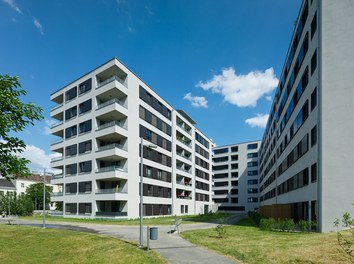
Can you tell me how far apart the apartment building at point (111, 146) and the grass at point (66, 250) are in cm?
1831

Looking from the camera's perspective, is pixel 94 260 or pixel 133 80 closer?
pixel 94 260

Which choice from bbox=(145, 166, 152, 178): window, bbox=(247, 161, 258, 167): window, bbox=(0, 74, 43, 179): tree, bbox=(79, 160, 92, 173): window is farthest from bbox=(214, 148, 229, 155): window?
bbox=(0, 74, 43, 179): tree

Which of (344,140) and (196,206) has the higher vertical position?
(344,140)

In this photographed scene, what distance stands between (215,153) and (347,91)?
88.5 metres

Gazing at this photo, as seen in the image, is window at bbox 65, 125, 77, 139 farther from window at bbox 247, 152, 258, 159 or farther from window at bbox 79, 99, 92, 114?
window at bbox 247, 152, 258, 159

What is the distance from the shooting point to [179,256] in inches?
535

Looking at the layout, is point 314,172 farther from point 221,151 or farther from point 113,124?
Result: point 221,151

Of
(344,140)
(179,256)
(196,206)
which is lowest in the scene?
(196,206)

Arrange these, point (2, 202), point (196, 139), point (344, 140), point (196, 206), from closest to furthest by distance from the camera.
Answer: point (344, 140), point (2, 202), point (196, 206), point (196, 139)

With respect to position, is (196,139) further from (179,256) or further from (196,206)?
(179,256)

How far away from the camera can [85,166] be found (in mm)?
44062

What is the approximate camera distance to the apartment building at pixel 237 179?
9806 centimetres

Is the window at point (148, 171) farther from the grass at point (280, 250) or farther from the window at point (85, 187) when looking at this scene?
the grass at point (280, 250)

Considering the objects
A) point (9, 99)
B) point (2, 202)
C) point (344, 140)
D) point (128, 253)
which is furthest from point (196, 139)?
point (9, 99)
